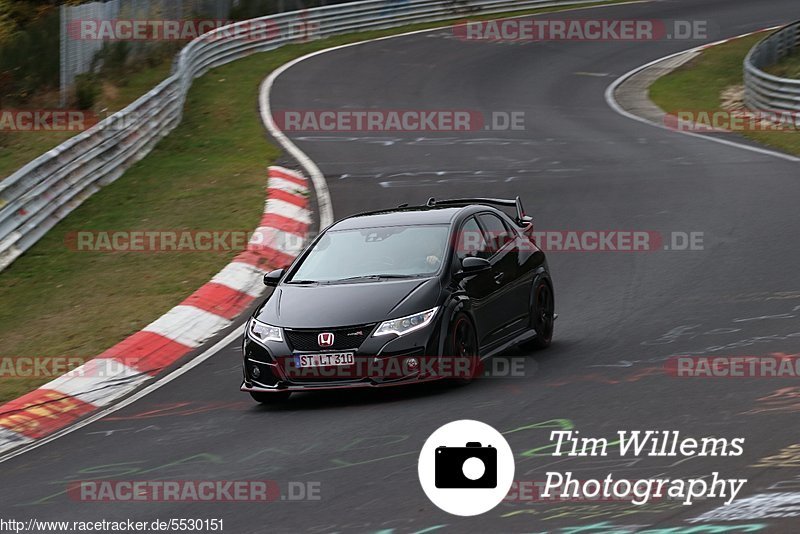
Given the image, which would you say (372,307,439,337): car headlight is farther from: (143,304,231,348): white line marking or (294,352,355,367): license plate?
(143,304,231,348): white line marking

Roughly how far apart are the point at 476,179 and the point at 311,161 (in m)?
3.35

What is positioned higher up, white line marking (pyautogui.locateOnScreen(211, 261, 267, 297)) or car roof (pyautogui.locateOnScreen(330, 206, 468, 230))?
car roof (pyautogui.locateOnScreen(330, 206, 468, 230))

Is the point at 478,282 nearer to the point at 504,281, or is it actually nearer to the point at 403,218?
the point at 504,281

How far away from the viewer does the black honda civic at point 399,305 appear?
9.79 m

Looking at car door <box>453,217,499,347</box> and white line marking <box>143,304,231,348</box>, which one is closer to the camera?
car door <box>453,217,499,347</box>

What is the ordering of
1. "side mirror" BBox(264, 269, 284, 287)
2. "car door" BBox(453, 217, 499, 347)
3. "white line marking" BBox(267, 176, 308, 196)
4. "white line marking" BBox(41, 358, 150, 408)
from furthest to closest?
1. "white line marking" BBox(267, 176, 308, 196)
2. "white line marking" BBox(41, 358, 150, 408)
3. "side mirror" BBox(264, 269, 284, 287)
4. "car door" BBox(453, 217, 499, 347)

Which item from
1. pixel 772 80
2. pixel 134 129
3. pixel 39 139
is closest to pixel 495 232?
pixel 134 129

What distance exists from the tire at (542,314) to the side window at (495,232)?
1.62 ft

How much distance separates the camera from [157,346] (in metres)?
12.5

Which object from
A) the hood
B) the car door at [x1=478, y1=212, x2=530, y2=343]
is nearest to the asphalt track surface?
the car door at [x1=478, y1=212, x2=530, y2=343]

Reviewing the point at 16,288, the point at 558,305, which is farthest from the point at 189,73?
the point at 558,305

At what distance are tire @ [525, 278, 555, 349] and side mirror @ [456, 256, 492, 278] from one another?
Result: 1187mm

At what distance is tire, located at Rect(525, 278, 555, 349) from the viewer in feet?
38.2

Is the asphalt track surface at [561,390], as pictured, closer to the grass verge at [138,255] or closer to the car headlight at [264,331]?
the car headlight at [264,331]
